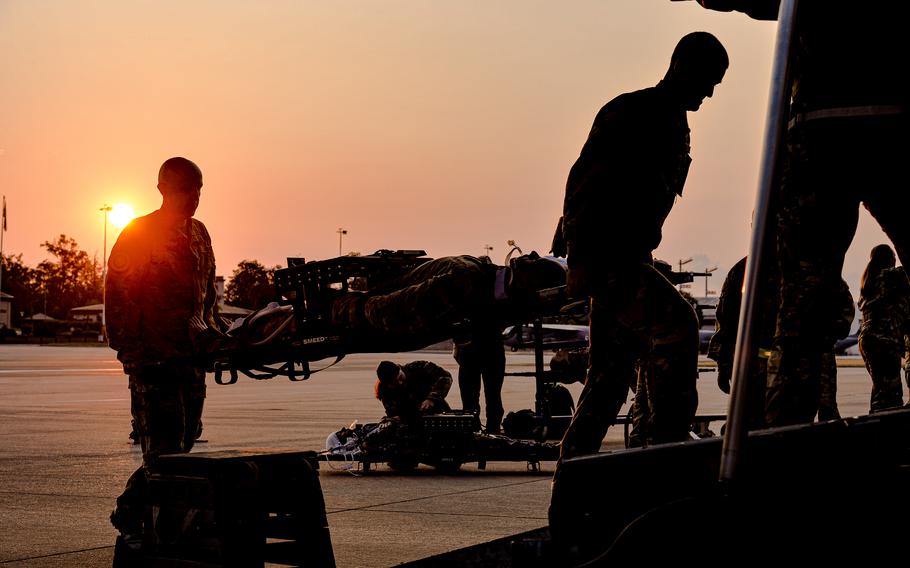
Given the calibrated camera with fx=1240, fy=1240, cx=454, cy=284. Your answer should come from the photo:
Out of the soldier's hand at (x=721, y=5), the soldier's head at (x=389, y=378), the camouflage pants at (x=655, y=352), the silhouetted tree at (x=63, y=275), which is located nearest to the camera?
the soldier's hand at (x=721, y=5)

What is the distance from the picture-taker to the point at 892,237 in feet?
13.6

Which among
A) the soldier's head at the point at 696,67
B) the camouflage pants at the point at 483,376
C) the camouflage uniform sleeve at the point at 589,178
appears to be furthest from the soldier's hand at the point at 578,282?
the camouflage pants at the point at 483,376

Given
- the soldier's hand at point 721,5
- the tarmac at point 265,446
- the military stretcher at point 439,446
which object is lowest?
the tarmac at point 265,446

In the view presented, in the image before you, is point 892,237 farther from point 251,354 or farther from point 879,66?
point 251,354

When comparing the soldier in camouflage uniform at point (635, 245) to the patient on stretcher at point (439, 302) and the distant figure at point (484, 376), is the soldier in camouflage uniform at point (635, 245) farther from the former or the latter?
the distant figure at point (484, 376)

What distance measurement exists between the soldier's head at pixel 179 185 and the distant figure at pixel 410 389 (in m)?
4.14

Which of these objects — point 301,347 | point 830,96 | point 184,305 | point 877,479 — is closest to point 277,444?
point 184,305

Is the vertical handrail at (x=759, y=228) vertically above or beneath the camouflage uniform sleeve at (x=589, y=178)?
beneath

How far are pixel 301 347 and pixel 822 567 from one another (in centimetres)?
306

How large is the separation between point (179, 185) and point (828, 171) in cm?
317

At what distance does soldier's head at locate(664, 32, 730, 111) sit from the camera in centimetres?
544

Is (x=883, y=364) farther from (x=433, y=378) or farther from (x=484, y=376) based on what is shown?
(x=433, y=378)

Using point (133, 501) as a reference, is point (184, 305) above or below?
above

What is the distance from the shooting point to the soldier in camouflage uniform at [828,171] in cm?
409
